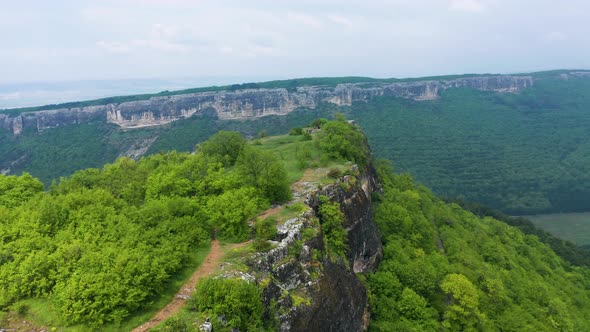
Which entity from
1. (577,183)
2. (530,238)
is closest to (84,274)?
(530,238)

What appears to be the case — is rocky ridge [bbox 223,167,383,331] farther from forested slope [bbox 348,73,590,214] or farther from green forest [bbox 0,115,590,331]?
forested slope [bbox 348,73,590,214]

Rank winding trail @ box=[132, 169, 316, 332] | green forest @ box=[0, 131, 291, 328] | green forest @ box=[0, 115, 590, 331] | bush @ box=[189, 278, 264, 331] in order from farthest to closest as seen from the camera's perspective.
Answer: green forest @ box=[0, 115, 590, 331]
winding trail @ box=[132, 169, 316, 332]
green forest @ box=[0, 131, 291, 328]
bush @ box=[189, 278, 264, 331]

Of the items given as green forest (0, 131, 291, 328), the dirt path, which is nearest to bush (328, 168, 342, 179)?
green forest (0, 131, 291, 328)

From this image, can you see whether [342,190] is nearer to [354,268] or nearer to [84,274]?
[354,268]

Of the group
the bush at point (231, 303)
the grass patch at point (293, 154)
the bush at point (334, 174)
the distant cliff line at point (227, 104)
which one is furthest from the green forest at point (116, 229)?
the distant cliff line at point (227, 104)

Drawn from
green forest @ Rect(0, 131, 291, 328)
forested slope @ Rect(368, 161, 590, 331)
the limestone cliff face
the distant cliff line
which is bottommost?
forested slope @ Rect(368, 161, 590, 331)

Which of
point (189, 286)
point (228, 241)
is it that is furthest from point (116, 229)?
point (228, 241)

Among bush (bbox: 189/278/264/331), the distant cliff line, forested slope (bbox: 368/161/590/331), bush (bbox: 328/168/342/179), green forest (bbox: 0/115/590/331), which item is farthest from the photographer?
the distant cliff line
